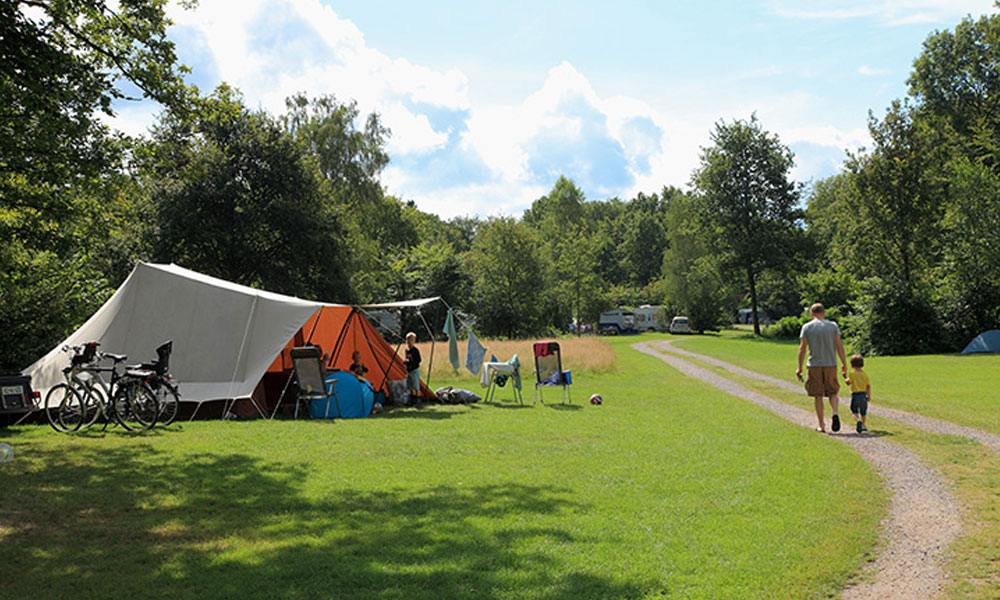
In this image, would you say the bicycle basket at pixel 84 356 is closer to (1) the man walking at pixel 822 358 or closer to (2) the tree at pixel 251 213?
(1) the man walking at pixel 822 358

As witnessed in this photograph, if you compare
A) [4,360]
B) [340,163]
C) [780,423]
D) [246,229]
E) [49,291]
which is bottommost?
[780,423]

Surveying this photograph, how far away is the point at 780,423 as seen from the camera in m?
11.1

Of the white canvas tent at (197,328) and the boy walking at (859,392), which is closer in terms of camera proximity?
the boy walking at (859,392)

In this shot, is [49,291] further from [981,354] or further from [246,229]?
[981,354]

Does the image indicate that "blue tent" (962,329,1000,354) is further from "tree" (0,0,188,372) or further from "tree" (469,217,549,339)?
"tree" (0,0,188,372)

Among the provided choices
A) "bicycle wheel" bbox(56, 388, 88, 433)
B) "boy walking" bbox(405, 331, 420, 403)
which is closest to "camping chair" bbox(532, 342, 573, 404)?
"boy walking" bbox(405, 331, 420, 403)

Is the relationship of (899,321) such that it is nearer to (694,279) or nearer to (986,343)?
(986,343)

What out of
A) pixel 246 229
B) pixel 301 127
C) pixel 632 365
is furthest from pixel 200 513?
pixel 301 127

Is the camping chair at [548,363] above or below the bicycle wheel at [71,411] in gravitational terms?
above

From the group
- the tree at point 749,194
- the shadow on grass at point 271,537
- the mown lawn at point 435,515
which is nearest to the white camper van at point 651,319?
the tree at point 749,194

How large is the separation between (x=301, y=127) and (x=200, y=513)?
37.2 metres

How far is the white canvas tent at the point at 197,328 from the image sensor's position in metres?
12.1

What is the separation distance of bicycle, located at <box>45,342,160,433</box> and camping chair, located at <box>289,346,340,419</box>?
256 cm

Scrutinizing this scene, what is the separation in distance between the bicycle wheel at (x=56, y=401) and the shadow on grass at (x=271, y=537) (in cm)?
327
